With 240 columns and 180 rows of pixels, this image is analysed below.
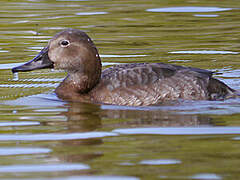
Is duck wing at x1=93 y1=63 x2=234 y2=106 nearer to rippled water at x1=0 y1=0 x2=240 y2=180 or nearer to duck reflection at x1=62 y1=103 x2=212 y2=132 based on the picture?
rippled water at x1=0 y1=0 x2=240 y2=180

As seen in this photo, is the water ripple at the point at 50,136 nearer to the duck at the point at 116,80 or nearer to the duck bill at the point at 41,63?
the duck at the point at 116,80

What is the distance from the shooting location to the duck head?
782 centimetres

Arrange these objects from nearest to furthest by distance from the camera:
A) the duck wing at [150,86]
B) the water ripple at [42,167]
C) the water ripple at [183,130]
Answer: the water ripple at [42,167]
the water ripple at [183,130]
the duck wing at [150,86]

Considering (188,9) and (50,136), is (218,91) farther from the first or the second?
(188,9)

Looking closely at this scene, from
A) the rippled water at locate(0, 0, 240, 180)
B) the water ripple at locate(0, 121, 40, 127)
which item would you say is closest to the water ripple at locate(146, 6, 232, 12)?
the rippled water at locate(0, 0, 240, 180)

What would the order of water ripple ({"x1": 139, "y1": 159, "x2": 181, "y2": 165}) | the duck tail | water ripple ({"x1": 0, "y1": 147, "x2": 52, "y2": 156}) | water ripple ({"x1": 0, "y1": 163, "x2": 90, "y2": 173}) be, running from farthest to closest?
1. the duck tail
2. water ripple ({"x1": 0, "y1": 147, "x2": 52, "y2": 156})
3. water ripple ({"x1": 139, "y1": 159, "x2": 181, "y2": 165})
4. water ripple ({"x1": 0, "y1": 163, "x2": 90, "y2": 173})

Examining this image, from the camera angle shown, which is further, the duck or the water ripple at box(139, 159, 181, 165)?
the duck

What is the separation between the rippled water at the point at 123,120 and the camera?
4.84 m

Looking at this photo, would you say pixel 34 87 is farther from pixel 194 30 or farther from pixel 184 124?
pixel 194 30

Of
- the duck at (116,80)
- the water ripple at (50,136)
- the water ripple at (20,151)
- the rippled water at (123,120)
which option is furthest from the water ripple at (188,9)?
the water ripple at (20,151)

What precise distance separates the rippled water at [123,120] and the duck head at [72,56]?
457 mm

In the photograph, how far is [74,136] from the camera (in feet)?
19.1

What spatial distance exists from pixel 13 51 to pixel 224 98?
495cm

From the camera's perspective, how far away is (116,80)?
7.62 meters
